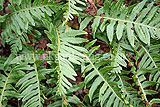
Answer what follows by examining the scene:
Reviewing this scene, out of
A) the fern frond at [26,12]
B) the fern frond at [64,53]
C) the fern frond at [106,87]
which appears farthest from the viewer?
the fern frond at [26,12]

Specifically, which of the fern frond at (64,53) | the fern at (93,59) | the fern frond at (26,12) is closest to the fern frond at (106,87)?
the fern at (93,59)

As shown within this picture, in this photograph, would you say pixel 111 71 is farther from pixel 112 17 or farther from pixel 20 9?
pixel 20 9

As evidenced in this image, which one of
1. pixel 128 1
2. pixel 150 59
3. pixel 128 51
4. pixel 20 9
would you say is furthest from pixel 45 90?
pixel 128 1

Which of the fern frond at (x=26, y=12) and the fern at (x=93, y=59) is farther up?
the fern frond at (x=26, y=12)

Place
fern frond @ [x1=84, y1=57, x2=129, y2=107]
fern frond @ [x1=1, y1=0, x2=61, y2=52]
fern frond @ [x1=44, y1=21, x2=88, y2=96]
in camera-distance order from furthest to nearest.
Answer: fern frond @ [x1=1, y1=0, x2=61, y2=52] → fern frond @ [x1=84, y1=57, x2=129, y2=107] → fern frond @ [x1=44, y1=21, x2=88, y2=96]

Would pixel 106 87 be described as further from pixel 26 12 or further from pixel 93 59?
pixel 26 12

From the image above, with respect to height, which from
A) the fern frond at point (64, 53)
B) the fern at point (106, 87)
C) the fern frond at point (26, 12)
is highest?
the fern frond at point (26, 12)

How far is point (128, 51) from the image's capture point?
180 centimetres

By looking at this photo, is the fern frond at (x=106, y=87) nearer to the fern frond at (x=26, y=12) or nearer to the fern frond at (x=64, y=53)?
the fern frond at (x=64, y=53)

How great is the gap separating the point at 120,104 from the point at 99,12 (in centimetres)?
95

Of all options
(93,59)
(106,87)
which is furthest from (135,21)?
(106,87)

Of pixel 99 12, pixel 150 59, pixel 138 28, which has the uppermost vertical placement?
pixel 99 12

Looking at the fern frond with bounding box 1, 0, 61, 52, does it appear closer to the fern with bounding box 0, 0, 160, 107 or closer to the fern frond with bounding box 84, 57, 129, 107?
the fern with bounding box 0, 0, 160, 107

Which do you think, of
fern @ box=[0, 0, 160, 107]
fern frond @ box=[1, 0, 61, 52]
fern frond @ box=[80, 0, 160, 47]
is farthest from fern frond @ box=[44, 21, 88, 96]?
fern frond @ box=[80, 0, 160, 47]
